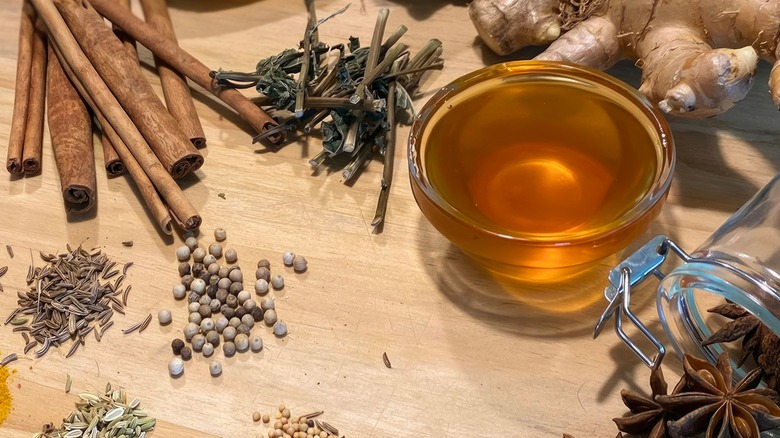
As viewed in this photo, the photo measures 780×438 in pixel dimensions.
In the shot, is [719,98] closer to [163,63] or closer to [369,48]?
[369,48]

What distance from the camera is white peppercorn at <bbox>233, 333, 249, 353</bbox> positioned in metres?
0.92

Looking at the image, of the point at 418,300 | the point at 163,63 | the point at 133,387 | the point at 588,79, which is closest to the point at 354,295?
the point at 418,300

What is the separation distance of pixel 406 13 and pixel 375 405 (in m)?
0.72

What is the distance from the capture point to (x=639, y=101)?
964 millimetres

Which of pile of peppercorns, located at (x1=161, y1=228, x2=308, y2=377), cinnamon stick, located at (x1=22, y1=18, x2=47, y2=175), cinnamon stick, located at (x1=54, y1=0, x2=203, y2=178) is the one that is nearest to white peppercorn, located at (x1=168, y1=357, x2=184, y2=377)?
pile of peppercorns, located at (x1=161, y1=228, x2=308, y2=377)

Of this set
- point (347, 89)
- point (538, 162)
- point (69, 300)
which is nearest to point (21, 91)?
point (69, 300)

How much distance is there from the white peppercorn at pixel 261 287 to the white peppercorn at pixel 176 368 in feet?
0.41

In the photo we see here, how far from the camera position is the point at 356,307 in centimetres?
95

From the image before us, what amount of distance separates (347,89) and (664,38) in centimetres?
43

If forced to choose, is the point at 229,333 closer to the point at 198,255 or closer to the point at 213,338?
the point at 213,338

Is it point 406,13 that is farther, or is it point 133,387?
point 406,13

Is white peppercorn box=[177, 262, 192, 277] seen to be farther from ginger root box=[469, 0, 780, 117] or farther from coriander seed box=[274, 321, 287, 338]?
ginger root box=[469, 0, 780, 117]

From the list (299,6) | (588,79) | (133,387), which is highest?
(588,79)

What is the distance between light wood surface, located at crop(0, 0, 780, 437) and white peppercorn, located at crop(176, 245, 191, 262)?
0.01 m
